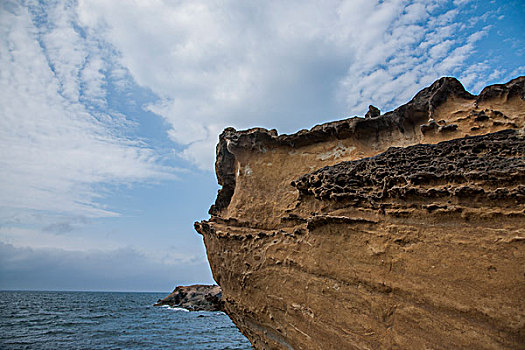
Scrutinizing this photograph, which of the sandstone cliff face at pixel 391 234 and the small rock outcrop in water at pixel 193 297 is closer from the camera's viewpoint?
the sandstone cliff face at pixel 391 234

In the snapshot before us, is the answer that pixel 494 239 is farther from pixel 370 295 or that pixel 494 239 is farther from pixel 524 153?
pixel 370 295

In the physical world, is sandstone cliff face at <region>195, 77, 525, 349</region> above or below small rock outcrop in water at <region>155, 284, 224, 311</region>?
above

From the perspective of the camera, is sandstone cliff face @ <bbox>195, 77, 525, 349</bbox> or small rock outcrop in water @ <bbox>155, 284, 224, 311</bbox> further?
small rock outcrop in water @ <bbox>155, 284, 224, 311</bbox>

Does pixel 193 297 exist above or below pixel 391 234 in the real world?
below

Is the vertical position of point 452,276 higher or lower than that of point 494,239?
lower

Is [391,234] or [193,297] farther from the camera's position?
[193,297]

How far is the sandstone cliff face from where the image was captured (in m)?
3.05

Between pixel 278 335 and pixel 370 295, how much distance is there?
1914 millimetres

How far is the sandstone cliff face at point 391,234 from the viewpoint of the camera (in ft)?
10.0

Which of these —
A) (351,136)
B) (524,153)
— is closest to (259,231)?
(351,136)

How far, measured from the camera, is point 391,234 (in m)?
3.72

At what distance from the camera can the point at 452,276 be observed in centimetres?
318

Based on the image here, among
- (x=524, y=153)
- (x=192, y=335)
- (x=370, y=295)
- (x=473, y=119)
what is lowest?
(x=192, y=335)

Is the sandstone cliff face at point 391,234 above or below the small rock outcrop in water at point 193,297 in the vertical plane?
above
